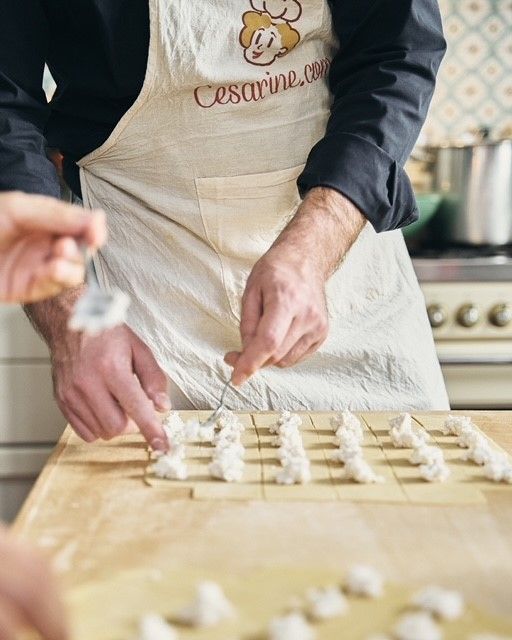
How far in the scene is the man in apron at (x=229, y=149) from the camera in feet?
3.51

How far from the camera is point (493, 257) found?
1.76 metres

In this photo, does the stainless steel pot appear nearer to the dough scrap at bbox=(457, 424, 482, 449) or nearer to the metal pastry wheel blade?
the dough scrap at bbox=(457, 424, 482, 449)

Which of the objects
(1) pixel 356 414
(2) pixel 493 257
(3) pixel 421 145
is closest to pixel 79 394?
(1) pixel 356 414

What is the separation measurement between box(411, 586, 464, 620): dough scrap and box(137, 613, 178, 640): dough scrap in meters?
0.15

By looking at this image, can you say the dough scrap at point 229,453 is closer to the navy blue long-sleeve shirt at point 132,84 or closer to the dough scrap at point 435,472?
the dough scrap at point 435,472

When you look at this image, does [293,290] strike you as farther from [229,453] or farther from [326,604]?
[326,604]

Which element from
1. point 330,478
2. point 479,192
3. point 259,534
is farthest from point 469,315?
point 259,534

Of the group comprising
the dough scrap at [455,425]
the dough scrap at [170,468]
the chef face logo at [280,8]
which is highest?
the chef face logo at [280,8]

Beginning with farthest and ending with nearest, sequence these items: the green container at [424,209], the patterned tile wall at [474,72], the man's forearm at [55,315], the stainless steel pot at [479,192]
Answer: the patterned tile wall at [474,72] < the green container at [424,209] < the stainless steel pot at [479,192] < the man's forearm at [55,315]

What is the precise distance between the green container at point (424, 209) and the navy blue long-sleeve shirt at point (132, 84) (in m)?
0.76

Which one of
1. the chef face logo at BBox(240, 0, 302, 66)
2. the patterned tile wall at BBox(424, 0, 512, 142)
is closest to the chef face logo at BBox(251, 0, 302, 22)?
the chef face logo at BBox(240, 0, 302, 66)

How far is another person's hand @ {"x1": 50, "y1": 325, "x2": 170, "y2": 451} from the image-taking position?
89 centimetres

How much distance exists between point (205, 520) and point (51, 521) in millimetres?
120

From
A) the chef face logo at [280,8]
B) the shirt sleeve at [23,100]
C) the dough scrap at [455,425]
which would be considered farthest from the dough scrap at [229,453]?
the chef face logo at [280,8]
